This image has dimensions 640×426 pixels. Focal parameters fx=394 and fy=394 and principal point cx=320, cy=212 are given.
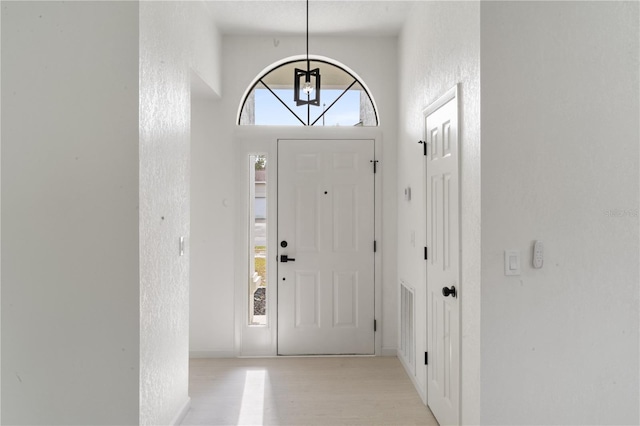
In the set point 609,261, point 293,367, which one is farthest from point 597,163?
point 293,367

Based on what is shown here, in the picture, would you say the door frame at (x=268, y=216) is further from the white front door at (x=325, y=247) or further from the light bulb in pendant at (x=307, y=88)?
the light bulb in pendant at (x=307, y=88)

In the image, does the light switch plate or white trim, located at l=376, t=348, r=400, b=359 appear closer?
the light switch plate

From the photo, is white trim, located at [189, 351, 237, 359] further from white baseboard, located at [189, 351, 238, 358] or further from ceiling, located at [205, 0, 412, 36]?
ceiling, located at [205, 0, 412, 36]

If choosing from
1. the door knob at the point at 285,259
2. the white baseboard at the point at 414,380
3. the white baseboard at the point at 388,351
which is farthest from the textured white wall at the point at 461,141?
the door knob at the point at 285,259

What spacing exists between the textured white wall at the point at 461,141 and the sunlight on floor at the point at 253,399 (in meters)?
1.16

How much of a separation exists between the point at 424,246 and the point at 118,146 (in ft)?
6.54

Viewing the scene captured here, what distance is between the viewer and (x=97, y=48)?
182 centimetres

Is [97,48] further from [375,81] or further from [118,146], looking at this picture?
[375,81]

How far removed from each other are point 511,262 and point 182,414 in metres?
2.20

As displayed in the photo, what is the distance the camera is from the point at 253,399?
284 cm

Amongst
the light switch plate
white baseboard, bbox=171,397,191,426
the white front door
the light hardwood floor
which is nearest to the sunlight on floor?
the light hardwood floor

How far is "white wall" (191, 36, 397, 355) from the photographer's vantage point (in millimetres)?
3650

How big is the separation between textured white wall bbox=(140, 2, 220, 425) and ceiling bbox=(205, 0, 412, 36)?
0.50 meters

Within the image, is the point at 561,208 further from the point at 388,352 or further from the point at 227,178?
the point at 227,178
